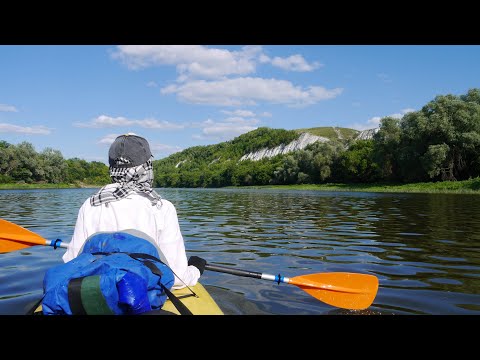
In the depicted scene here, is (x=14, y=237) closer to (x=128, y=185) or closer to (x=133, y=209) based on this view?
(x=128, y=185)

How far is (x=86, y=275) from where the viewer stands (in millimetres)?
3014

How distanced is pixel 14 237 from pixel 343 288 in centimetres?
537

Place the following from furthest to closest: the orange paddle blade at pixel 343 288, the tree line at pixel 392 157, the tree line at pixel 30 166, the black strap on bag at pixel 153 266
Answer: the tree line at pixel 30 166 → the tree line at pixel 392 157 → the orange paddle blade at pixel 343 288 → the black strap on bag at pixel 153 266

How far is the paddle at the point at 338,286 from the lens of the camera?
18.5ft

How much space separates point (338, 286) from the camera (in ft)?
18.8

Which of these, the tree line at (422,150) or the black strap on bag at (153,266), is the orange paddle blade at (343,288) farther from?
the tree line at (422,150)

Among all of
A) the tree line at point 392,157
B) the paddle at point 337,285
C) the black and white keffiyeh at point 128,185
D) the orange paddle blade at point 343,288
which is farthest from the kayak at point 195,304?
the tree line at point 392,157

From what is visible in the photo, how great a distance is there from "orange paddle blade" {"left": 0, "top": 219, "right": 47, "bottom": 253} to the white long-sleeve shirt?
3197mm

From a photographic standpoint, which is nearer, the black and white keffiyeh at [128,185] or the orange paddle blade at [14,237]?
the black and white keffiyeh at [128,185]

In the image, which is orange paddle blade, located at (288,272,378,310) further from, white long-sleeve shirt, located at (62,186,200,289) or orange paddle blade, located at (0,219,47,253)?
orange paddle blade, located at (0,219,47,253)

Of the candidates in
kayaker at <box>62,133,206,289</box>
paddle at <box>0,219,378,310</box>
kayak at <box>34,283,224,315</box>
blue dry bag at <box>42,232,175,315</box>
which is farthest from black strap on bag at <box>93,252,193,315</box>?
paddle at <box>0,219,378,310</box>

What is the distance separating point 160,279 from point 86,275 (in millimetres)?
655

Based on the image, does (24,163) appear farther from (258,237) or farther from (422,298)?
(422,298)
